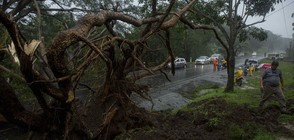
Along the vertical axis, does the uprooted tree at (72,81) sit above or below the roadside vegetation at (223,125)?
above

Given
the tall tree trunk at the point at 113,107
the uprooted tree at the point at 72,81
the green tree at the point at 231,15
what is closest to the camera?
the uprooted tree at the point at 72,81

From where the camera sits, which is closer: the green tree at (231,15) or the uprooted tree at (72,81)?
the uprooted tree at (72,81)

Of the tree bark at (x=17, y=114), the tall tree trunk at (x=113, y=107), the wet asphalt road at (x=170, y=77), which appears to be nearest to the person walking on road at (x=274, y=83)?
the wet asphalt road at (x=170, y=77)

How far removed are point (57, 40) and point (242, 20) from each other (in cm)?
1283

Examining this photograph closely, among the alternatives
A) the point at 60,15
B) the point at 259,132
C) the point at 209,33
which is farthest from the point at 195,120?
the point at 209,33

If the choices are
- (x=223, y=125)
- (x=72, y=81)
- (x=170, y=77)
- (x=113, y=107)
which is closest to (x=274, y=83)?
(x=223, y=125)

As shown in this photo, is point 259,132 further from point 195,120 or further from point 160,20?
point 160,20

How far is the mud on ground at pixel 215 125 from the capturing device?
672cm

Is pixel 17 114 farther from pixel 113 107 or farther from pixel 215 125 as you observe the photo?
pixel 215 125

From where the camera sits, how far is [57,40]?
3.39m

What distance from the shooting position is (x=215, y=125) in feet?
23.9

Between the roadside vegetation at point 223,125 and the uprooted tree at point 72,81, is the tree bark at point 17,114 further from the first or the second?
the roadside vegetation at point 223,125

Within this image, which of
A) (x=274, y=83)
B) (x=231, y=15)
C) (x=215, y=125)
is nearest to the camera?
(x=215, y=125)

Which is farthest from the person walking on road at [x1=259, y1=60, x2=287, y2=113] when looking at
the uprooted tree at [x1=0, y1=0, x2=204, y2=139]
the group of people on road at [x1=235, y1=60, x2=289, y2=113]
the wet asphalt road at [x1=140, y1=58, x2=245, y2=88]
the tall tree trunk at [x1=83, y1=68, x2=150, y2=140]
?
the tall tree trunk at [x1=83, y1=68, x2=150, y2=140]
